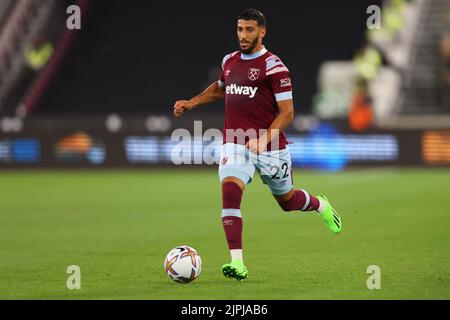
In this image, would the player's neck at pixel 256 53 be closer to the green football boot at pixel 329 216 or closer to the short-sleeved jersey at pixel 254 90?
the short-sleeved jersey at pixel 254 90

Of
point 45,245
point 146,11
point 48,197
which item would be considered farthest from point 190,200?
point 146,11

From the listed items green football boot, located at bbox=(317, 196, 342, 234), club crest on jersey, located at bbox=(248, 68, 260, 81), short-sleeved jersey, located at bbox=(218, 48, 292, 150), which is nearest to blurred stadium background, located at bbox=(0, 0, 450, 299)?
green football boot, located at bbox=(317, 196, 342, 234)

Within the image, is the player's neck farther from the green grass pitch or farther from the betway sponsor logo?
the green grass pitch

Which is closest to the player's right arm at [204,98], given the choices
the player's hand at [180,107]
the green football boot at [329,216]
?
the player's hand at [180,107]

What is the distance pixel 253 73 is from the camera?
388 inches

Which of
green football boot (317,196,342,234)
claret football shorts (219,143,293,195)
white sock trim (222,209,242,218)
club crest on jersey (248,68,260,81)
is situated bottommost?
white sock trim (222,209,242,218)

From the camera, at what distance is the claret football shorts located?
32.2 ft

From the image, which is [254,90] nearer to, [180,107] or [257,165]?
[257,165]

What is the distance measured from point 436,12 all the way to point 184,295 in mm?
23459

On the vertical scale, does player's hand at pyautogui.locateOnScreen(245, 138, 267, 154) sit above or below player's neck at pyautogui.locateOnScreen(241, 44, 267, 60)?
below

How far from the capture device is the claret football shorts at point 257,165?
9812 millimetres

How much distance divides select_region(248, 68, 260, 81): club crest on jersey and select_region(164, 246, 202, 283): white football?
1680 millimetres

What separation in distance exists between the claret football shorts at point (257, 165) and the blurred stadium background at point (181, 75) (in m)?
16.4

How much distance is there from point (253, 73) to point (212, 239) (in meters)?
3.98
